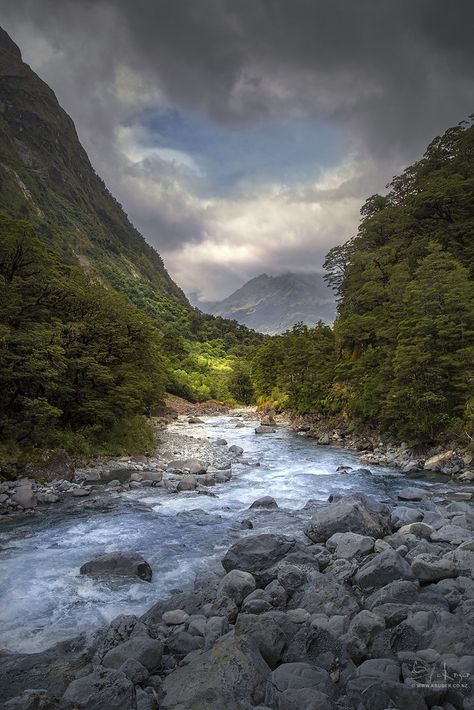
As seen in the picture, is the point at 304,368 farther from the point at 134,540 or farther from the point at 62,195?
the point at 62,195

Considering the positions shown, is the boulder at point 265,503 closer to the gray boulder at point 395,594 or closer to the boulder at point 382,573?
the boulder at point 382,573

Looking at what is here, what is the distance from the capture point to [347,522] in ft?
36.7

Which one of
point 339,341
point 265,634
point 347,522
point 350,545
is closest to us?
point 265,634

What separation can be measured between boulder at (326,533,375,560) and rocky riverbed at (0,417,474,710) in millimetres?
33

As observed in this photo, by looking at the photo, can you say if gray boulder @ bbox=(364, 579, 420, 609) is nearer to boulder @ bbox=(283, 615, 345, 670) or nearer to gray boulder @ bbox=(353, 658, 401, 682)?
boulder @ bbox=(283, 615, 345, 670)

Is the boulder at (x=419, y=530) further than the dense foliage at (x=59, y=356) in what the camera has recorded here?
No

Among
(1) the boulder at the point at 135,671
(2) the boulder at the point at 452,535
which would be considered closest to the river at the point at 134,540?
(1) the boulder at the point at 135,671

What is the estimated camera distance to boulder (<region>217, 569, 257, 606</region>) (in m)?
7.79

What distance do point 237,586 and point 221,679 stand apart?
2766mm

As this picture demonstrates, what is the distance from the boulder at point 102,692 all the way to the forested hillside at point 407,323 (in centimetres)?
2011

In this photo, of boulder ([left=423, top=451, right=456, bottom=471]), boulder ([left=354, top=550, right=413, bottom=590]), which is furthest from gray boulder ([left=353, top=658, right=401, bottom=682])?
boulder ([left=423, top=451, right=456, bottom=471])

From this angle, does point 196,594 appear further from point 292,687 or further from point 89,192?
point 89,192

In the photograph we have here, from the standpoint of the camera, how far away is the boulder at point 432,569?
7961 millimetres

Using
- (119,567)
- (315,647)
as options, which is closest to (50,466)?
(119,567)
